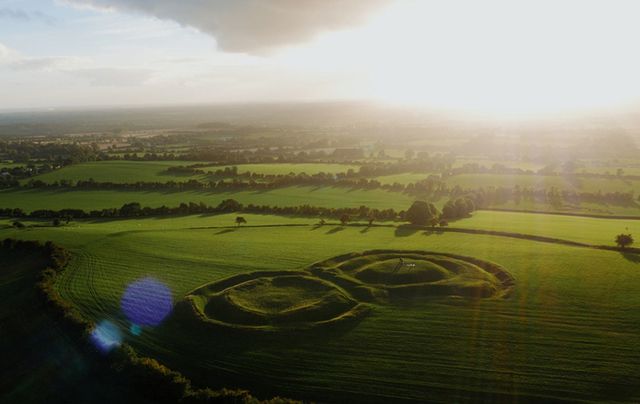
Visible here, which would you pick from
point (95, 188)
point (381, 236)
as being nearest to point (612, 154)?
point (381, 236)

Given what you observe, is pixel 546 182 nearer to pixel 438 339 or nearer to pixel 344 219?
pixel 344 219

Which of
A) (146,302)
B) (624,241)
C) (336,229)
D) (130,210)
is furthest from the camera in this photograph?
(130,210)

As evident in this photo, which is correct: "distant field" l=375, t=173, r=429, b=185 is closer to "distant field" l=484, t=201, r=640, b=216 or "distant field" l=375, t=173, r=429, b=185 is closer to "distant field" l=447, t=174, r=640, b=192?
"distant field" l=447, t=174, r=640, b=192

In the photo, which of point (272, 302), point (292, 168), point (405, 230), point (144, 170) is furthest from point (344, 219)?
point (144, 170)

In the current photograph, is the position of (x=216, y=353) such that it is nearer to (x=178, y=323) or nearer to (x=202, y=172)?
(x=178, y=323)

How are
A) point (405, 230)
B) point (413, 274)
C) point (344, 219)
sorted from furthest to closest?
point (344, 219) → point (405, 230) → point (413, 274)

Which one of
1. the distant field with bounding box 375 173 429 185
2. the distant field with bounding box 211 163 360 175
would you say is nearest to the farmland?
the distant field with bounding box 375 173 429 185
